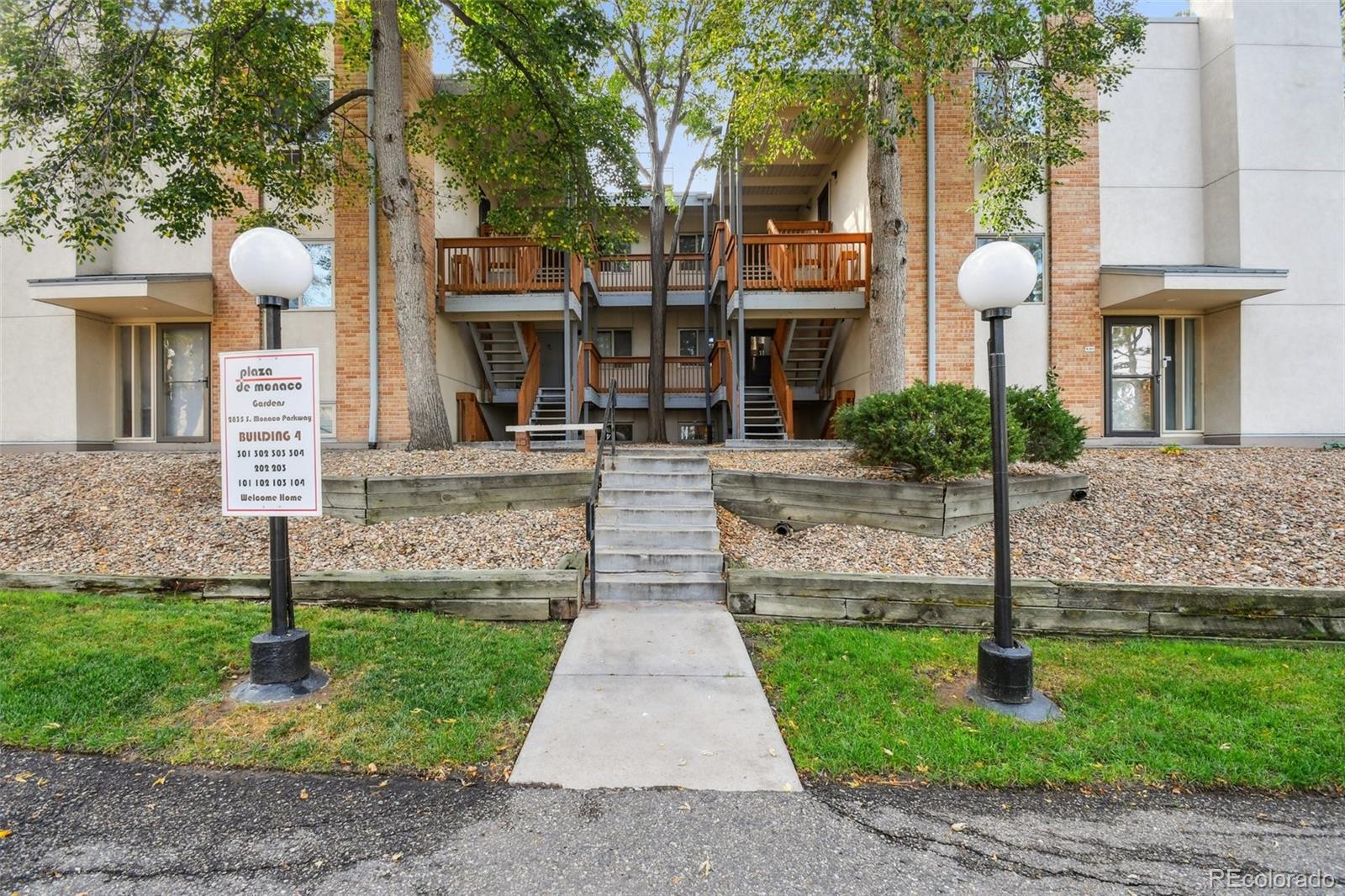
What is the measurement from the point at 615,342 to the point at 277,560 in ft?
44.7

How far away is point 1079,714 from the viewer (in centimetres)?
328

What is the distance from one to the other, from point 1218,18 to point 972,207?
633 cm

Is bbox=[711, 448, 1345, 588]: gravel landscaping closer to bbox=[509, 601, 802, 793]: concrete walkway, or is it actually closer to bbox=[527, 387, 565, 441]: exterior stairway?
bbox=[509, 601, 802, 793]: concrete walkway

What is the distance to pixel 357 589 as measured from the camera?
4.61 meters

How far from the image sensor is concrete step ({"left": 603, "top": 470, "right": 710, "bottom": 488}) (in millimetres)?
6609

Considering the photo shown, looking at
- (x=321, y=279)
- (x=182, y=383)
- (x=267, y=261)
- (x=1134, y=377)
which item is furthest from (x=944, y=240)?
(x=182, y=383)

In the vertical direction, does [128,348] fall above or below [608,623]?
above

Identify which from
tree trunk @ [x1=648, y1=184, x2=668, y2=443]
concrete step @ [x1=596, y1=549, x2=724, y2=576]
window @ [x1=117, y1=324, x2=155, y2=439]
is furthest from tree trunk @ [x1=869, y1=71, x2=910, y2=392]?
window @ [x1=117, y1=324, x2=155, y2=439]

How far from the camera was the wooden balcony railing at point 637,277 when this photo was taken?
14.6m

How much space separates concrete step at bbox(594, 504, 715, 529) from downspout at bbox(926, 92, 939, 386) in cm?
625

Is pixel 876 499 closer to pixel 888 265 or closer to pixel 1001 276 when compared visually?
pixel 1001 276

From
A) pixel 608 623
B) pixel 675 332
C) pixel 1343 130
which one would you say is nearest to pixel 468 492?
pixel 608 623

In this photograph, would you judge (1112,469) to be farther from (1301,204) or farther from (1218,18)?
(1218,18)

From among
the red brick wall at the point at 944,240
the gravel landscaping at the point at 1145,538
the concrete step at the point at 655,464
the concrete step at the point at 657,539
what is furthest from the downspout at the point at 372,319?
the red brick wall at the point at 944,240
